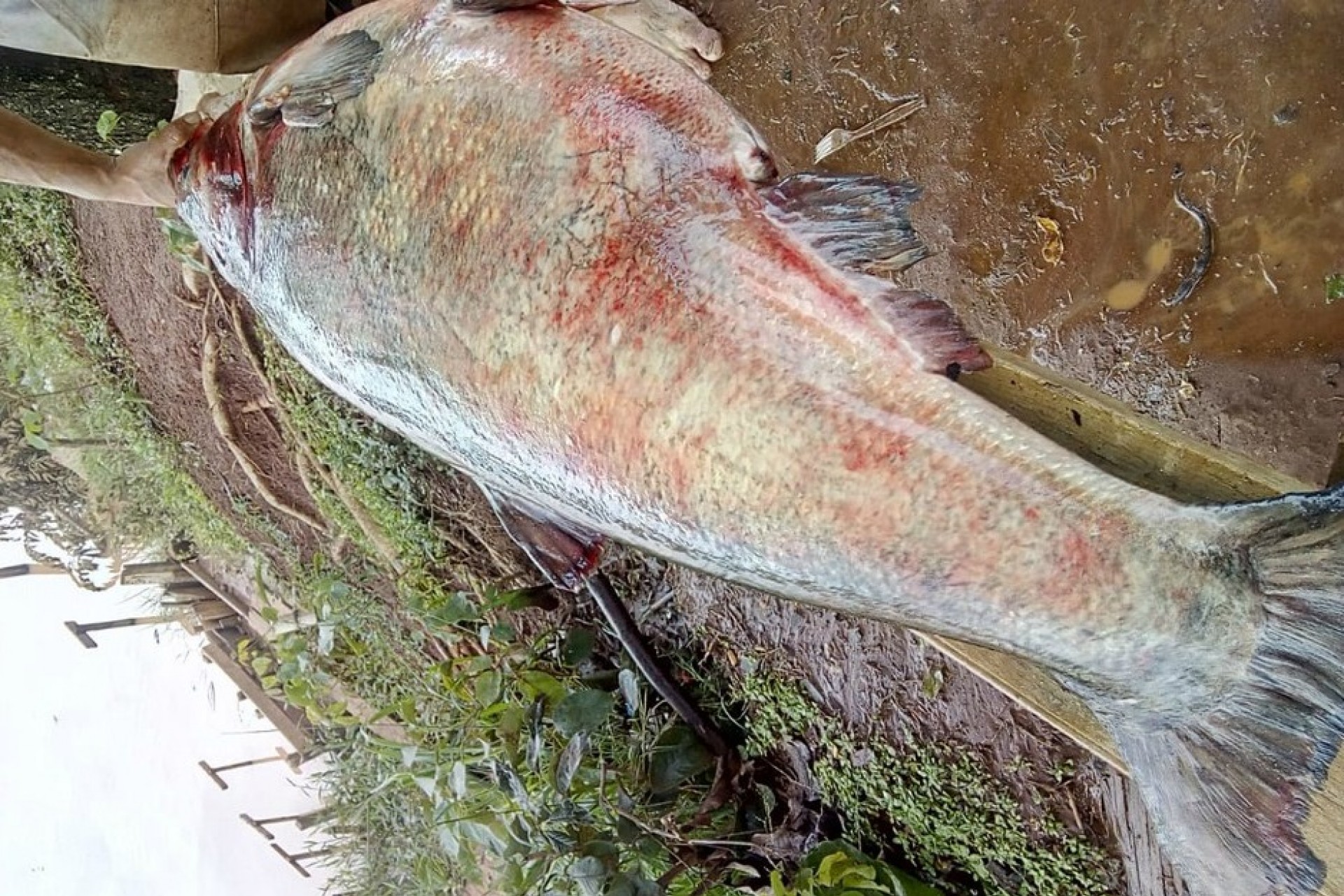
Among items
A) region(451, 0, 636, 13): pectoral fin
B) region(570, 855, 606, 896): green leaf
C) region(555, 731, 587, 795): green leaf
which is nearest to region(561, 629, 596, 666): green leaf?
region(555, 731, 587, 795): green leaf

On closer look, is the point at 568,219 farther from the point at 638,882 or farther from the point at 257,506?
the point at 257,506

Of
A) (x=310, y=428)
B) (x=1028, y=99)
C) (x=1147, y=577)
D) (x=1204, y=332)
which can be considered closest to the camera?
(x=1147, y=577)

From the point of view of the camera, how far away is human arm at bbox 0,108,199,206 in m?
2.24

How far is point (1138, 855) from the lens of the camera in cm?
252

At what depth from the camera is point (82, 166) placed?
8.07 feet

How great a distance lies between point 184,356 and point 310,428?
1129mm

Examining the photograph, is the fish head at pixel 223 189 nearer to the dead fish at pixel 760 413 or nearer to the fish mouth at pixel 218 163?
the fish mouth at pixel 218 163

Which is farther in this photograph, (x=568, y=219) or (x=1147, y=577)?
(x=568, y=219)

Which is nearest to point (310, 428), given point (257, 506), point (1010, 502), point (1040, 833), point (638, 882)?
point (257, 506)

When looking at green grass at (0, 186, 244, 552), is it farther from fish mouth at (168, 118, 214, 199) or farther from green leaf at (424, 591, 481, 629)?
fish mouth at (168, 118, 214, 199)

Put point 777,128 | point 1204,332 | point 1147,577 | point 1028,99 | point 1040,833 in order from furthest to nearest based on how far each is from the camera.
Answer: point 777,128, point 1040,833, point 1028,99, point 1204,332, point 1147,577

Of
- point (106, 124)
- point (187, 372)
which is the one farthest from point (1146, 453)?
point (187, 372)

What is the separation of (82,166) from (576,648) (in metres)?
1.99

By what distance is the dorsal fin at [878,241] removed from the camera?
1.21m
